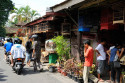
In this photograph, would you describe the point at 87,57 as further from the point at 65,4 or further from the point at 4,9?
the point at 4,9

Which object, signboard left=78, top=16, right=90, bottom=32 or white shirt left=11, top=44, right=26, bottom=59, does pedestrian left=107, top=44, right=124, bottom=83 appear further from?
white shirt left=11, top=44, right=26, bottom=59

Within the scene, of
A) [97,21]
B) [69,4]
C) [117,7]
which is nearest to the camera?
[117,7]

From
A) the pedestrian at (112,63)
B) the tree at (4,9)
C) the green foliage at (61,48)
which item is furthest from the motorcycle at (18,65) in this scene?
the tree at (4,9)

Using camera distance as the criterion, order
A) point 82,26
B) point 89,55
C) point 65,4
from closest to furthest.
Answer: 1. point 89,55
2. point 65,4
3. point 82,26

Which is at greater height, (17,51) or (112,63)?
(17,51)

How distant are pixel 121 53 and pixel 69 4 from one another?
3172 mm

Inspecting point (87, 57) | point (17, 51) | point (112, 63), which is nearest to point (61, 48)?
point (17, 51)

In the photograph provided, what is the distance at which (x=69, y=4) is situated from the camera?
23.1 feet

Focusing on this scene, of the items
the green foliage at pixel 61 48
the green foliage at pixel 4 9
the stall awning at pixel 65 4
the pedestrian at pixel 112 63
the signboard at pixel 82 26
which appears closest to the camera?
the pedestrian at pixel 112 63

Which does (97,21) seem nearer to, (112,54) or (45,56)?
(112,54)

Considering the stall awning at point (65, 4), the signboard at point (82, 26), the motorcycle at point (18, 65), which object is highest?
the stall awning at point (65, 4)

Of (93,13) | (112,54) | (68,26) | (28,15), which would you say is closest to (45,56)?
(68,26)

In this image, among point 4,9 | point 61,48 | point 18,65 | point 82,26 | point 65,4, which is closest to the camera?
point 65,4

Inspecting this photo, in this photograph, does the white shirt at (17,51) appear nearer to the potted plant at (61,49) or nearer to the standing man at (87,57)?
the potted plant at (61,49)
